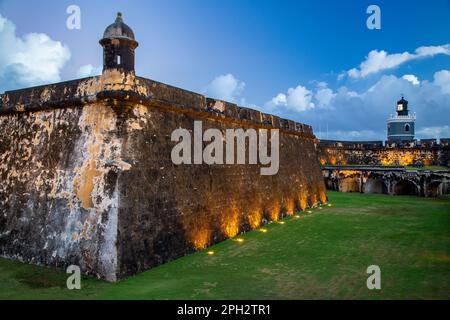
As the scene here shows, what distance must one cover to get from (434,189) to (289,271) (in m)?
17.2

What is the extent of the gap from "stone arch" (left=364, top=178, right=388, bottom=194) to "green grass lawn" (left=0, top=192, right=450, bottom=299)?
13.5m

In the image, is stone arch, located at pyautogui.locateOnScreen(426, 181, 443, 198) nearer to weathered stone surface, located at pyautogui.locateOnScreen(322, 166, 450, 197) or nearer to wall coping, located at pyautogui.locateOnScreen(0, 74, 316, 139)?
weathered stone surface, located at pyautogui.locateOnScreen(322, 166, 450, 197)

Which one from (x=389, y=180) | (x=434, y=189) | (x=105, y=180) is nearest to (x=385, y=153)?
(x=389, y=180)

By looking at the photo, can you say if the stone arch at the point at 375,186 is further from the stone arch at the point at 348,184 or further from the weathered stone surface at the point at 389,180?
the stone arch at the point at 348,184

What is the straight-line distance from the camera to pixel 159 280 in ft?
18.8

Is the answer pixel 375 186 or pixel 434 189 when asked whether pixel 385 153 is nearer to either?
pixel 375 186

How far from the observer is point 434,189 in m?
20.0

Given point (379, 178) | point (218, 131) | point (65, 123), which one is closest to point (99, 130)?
point (65, 123)

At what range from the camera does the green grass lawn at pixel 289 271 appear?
5.21m

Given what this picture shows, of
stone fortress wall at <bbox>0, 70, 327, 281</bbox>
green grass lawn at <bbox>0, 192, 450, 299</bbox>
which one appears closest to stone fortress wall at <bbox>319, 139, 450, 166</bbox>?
green grass lawn at <bbox>0, 192, 450, 299</bbox>

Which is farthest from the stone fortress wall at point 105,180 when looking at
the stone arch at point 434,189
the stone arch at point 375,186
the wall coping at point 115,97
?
the stone arch at point 375,186

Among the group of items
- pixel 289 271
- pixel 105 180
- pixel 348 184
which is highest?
pixel 105 180

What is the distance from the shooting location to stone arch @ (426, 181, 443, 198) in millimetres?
19580

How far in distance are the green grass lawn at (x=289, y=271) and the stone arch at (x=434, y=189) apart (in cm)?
1097
